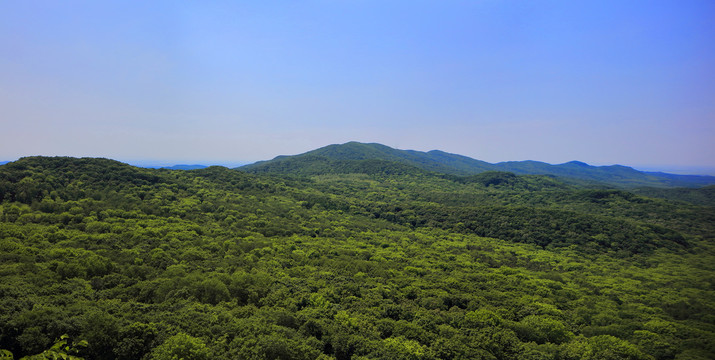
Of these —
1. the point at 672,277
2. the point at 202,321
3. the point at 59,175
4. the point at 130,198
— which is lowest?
the point at 672,277

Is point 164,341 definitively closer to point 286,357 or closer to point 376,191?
point 286,357

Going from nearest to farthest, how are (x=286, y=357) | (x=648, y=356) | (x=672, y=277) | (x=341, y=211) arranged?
(x=286, y=357)
(x=648, y=356)
(x=672, y=277)
(x=341, y=211)

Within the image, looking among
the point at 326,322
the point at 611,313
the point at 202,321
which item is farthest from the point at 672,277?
the point at 202,321

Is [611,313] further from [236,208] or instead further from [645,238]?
[236,208]

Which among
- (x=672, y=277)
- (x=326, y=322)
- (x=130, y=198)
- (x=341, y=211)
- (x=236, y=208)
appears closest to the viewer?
(x=326, y=322)

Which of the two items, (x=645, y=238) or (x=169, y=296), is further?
(x=645, y=238)

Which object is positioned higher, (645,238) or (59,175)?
(59,175)

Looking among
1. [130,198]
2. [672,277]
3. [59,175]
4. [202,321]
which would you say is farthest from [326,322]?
[59,175]
